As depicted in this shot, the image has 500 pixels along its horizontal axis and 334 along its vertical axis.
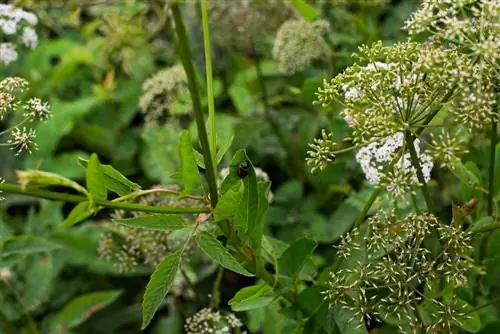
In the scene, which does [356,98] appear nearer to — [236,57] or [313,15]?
[313,15]

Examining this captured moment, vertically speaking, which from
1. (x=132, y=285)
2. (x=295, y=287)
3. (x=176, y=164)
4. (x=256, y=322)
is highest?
(x=295, y=287)

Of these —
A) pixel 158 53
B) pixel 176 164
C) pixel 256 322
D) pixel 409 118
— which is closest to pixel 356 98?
pixel 409 118

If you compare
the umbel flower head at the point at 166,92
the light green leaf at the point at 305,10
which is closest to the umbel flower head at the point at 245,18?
the umbel flower head at the point at 166,92

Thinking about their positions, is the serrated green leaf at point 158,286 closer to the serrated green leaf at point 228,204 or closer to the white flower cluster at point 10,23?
the serrated green leaf at point 228,204

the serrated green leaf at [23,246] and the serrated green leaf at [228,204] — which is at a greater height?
the serrated green leaf at [228,204]

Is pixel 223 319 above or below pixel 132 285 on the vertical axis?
above

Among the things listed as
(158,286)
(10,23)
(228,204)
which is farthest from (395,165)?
(10,23)
